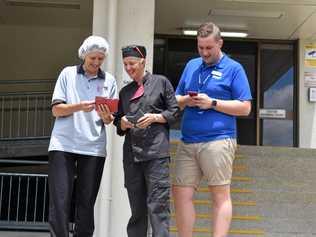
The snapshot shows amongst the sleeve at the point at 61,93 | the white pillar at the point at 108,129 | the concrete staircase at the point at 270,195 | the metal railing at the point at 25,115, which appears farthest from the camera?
the metal railing at the point at 25,115

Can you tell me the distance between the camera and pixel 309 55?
9.65m

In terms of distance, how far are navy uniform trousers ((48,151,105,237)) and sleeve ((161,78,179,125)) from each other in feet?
1.83

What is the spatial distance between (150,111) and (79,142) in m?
0.53

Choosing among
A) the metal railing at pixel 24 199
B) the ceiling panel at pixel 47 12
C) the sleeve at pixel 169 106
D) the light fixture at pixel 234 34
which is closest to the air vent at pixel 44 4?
the ceiling panel at pixel 47 12

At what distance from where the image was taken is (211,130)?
372cm

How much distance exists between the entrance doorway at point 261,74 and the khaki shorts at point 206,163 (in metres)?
6.24

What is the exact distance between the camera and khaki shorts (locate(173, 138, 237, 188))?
3.67 meters

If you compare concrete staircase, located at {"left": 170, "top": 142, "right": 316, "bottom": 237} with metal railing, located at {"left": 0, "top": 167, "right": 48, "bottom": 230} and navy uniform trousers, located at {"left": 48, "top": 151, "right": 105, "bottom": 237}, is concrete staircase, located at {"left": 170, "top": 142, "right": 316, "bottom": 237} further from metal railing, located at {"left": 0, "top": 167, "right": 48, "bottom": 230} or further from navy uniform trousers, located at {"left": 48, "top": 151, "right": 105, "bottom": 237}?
metal railing, located at {"left": 0, "top": 167, "right": 48, "bottom": 230}

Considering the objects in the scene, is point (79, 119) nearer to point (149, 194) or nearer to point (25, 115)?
point (149, 194)

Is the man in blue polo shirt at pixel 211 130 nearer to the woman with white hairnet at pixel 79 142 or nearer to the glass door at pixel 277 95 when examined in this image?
the woman with white hairnet at pixel 79 142

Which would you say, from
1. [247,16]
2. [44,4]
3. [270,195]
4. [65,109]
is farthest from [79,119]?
[44,4]

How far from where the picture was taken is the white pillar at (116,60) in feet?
18.5

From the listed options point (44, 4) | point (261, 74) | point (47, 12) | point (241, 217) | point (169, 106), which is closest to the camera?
point (169, 106)

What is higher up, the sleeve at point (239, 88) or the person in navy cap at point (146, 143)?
the sleeve at point (239, 88)
